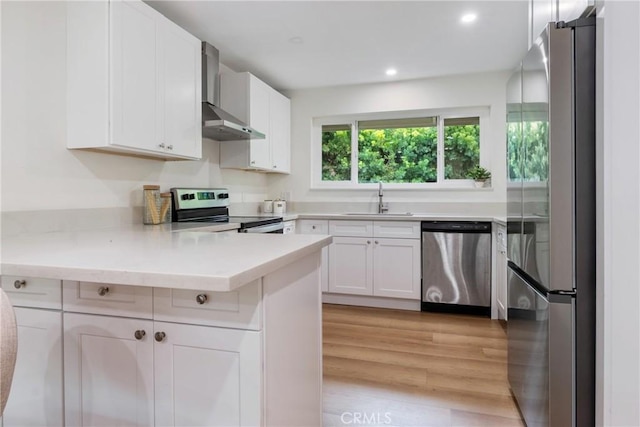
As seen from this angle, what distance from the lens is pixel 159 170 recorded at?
2643 mm

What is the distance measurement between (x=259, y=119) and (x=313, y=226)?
119 centimetres

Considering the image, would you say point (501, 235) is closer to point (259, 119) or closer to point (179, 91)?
point (259, 119)

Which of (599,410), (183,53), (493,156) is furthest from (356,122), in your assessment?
(599,410)

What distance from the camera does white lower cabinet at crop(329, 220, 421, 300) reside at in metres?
3.42

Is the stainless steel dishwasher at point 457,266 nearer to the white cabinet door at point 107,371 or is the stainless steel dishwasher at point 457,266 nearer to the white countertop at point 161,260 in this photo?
the white countertop at point 161,260

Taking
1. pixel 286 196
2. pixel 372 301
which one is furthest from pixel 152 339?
pixel 286 196

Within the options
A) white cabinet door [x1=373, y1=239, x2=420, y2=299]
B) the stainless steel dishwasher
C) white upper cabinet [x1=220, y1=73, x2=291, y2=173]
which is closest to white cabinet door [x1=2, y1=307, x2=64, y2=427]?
white upper cabinet [x1=220, y1=73, x2=291, y2=173]

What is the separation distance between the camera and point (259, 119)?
350 centimetres

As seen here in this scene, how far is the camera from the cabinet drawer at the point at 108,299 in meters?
1.04

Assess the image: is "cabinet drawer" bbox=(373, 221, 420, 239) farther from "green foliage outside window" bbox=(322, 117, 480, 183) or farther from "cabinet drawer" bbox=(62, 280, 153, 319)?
"cabinet drawer" bbox=(62, 280, 153, 319)

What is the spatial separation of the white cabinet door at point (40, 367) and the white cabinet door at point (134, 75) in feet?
3.58

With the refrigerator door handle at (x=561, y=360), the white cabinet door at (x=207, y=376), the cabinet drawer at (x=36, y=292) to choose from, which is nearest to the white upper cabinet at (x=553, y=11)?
the refrigerator door handle at (x=561, y=360)

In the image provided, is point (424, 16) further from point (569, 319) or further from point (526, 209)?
point (569, 319)
